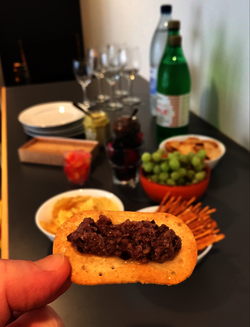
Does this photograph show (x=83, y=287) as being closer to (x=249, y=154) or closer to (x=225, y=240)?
(x=225, y=240)

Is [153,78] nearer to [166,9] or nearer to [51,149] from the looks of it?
[166,9]

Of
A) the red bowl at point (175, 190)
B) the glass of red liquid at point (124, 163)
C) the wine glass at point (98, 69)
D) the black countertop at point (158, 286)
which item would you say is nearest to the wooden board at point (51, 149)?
the black countertop at point (158, 286)

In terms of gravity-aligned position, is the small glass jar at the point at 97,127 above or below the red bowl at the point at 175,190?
above

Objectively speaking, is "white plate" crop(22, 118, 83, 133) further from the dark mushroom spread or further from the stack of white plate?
the dark mushroom spread

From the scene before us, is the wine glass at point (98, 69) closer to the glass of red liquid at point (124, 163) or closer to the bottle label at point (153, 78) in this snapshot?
Result: the bottle label at point (153, 78)

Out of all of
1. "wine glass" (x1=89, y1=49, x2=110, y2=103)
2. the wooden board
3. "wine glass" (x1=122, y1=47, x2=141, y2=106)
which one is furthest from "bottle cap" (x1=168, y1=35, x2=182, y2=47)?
"wine glass" (x1=89, y1=49, x2=110, y2=103)

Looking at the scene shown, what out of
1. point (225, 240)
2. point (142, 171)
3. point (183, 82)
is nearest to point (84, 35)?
point (183, 82)

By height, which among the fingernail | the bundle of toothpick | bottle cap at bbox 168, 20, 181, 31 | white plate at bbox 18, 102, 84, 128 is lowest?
the bundle of toothpick
